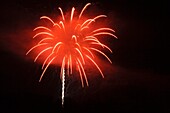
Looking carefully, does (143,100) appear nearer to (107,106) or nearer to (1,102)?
(107,106)

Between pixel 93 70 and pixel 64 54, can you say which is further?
pixel 93 70

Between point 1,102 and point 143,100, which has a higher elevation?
point 1,102

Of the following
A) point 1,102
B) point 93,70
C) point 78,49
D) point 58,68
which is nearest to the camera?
Result: point 78,49

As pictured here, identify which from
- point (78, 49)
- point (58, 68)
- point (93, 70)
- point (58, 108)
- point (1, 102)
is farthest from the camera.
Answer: point (1, 102)

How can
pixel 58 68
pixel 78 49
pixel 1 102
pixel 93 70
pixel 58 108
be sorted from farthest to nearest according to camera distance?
pixel 1 102 < pixel 58 108 < pixel 93 70 < pixel 58 68 < pixel 78 49

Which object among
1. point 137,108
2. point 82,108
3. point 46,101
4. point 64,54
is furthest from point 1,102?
point 64,54

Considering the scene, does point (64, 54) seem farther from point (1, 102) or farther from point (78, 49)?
point (1, 102)

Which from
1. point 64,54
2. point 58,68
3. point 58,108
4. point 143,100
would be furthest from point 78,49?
point 143,100

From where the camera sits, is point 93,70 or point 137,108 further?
point 137,108

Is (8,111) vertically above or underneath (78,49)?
above
